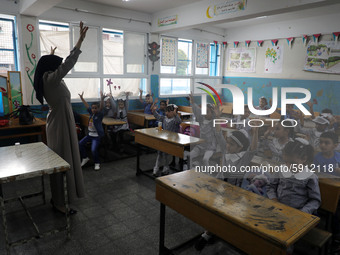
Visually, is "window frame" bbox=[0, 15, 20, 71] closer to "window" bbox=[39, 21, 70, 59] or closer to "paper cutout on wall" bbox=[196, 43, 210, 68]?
"window" bbox=[39, 21, 70, 59]

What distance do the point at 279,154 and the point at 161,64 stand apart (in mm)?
4365

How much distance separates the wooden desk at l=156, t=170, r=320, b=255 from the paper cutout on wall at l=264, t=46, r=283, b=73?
19.6 feet

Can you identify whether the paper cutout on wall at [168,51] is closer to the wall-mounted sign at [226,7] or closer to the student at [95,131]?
the wall-mounted sign at [226,7]

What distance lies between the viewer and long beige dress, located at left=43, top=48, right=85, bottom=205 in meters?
2.60

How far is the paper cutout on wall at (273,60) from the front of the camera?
701 cm

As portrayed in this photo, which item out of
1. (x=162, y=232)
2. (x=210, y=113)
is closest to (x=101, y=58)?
(x=210, y=113)

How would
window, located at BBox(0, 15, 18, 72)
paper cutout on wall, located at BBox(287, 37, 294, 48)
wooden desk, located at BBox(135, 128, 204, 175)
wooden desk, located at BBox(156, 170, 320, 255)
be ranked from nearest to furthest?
wooden desk, located at BBox(156, 170, 320, 255) < wooden desk, located at BBox(135, 128, 204, 175) < window, located at BBox(0, 15, 18, 72) < paper cutout on wall, located at BBox(287, 37, 294, 48)

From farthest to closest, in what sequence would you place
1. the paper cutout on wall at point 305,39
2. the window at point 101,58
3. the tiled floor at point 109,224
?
1. the paper cutout on wall at point 305,39
2. the window at point 101,58
3. the tiled floor at point 109,224

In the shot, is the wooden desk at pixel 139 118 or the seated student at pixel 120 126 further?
the wooden desk at pixel 139 118

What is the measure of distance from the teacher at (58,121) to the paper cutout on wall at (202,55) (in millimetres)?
5535

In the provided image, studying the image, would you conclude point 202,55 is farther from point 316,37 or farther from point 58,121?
point 58,121

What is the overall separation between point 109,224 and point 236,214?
1597mm

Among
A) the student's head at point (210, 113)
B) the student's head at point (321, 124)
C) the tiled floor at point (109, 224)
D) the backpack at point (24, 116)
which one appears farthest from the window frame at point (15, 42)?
the student's head at point (321, 124)

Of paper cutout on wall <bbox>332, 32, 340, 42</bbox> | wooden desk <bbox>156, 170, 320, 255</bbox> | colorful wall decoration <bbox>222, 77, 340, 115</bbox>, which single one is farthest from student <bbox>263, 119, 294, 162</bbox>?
paper cutout on wall <bbox>332, 32, 340, 42</bbox>
